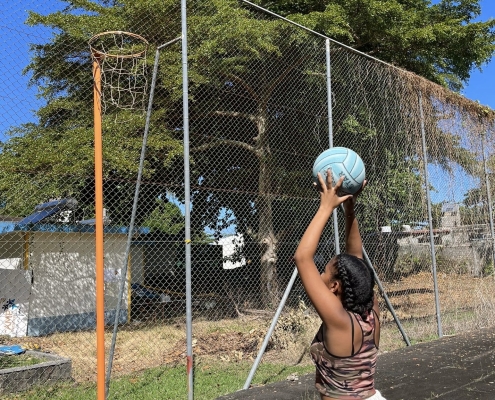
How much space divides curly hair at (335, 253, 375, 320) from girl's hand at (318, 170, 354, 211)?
276 mm

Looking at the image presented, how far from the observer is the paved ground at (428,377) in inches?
215

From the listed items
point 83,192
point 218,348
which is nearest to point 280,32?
point 83,192

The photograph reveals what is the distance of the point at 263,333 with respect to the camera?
900 cm

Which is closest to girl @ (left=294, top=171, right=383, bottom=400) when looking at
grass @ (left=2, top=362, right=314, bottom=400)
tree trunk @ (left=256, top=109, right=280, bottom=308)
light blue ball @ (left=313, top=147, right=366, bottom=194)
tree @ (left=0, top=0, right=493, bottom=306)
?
light blue ball @ (left=313, top=147, right=366, bottom=194)

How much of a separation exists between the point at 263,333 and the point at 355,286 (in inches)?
268

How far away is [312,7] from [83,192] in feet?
25.9

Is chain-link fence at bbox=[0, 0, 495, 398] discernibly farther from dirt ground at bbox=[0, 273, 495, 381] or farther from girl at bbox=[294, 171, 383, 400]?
girl at bbox=[294, 171, 383, 400]

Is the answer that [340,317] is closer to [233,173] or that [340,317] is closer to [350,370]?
[350,370]

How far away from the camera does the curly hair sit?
245 centimetres

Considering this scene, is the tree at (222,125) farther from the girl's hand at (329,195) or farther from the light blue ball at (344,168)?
the girl's hand at (329,195)

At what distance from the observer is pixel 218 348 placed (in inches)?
336

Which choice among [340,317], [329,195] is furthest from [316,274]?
[329,195]

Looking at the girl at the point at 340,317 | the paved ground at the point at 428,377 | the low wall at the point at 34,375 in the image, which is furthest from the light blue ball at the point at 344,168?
the low wall at the point at 34,375

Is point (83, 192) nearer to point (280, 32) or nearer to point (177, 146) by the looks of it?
point (177, 146)
